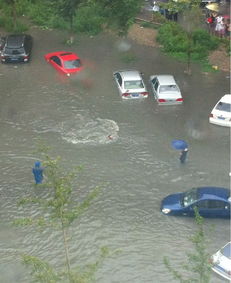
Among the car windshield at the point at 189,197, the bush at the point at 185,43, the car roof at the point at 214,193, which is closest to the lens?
the car roof at the point at 214,193

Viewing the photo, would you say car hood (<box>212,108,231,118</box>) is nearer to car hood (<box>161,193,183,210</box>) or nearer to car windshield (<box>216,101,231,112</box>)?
car windshield (<box>216,101,231,112</box>)

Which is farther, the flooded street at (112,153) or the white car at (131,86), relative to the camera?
the white car at (131,86)

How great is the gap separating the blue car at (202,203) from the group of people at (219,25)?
1663 centimetres

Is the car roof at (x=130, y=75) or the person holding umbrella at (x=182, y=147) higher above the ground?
the car roof at (x=130, y=75)

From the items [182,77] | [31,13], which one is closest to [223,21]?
[182,77]

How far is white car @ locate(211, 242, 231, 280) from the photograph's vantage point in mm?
16594

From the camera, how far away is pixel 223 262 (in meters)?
16.8

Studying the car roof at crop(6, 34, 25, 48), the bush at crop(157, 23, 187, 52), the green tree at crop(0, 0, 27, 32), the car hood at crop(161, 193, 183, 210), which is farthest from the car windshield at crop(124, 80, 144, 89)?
the green tree at crop(0, 0, 27, 32)

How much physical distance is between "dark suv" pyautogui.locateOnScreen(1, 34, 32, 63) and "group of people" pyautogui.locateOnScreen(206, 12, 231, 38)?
12.0m

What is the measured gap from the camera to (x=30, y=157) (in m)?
23.0

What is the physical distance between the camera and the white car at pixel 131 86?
27.2 meters

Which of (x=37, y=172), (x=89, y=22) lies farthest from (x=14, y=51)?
(x=37, y=172)

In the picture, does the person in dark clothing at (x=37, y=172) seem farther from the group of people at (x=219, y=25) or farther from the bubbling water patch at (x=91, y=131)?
the group of people at (x=219, y=25)

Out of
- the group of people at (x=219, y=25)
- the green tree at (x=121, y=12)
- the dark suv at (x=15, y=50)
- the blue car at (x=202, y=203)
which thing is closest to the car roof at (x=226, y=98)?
the blue car at (x=202, y=203)
